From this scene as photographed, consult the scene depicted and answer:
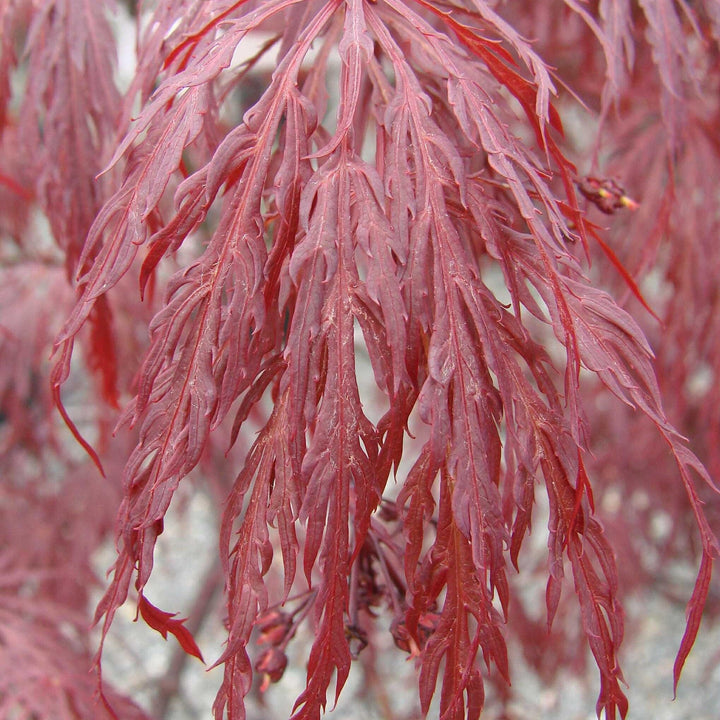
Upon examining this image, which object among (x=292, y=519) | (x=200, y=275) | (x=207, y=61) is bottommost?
(x=292, y=519)

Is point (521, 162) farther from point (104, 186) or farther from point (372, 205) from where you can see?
point (104, 186)

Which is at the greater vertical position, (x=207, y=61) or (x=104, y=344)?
(x=207, y=61)

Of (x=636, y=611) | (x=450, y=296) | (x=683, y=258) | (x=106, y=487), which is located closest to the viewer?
(x=450, y=296)

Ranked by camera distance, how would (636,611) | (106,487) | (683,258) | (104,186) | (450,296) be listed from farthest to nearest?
(636,611) → (106,487) → (683,258) → (104,186) → (450,296)

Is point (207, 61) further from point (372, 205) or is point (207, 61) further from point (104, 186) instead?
point (104, 186)

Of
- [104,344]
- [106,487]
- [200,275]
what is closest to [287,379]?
[200,275]

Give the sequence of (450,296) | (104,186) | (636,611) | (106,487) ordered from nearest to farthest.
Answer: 1. (450,296)
2. (104,186)
3. (106,487)
4. (636,611)

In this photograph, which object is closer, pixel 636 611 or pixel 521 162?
pixel 521 162

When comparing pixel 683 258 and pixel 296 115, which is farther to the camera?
pixel 683 258

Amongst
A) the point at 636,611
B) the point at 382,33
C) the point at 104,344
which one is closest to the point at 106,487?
the point at 104,344
